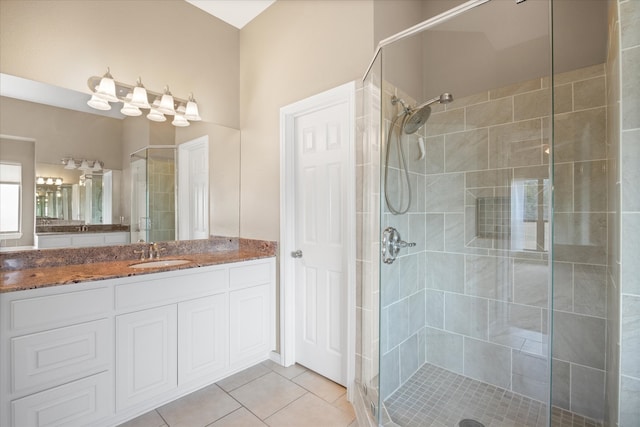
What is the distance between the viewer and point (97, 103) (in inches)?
79.4

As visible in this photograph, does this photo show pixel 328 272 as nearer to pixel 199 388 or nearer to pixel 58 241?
pixel 199 388

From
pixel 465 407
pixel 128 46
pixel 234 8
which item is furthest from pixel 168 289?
pixel 234 8

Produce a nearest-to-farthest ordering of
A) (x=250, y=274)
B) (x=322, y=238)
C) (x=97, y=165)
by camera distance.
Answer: (x=97, y=165) → (x=322, y=238) → (x=250, y=274)

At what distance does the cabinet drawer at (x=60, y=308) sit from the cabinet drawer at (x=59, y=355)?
0.15 feet

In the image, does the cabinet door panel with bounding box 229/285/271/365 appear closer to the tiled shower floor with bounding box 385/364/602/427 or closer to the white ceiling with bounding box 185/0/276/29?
the tiled shower floor with bounding box 385/364/602/427

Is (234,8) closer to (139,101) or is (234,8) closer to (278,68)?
(278,68)

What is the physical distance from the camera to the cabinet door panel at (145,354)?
1.63 m

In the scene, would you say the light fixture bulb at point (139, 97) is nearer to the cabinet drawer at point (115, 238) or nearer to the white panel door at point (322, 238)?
the cabinet drawer at point (115, 238)

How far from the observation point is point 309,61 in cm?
217

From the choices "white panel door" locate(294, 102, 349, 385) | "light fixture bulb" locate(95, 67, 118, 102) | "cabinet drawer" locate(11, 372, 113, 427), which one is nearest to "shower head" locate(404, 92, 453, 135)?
"white panel door" locate(294, 102, 349, 385)

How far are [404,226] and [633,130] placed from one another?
3.47 ft

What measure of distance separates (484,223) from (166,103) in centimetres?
249

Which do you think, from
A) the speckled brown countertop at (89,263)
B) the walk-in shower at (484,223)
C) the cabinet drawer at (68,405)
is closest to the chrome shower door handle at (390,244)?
the walk-in shower at (484,223)

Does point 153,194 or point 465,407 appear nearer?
point 465,407
